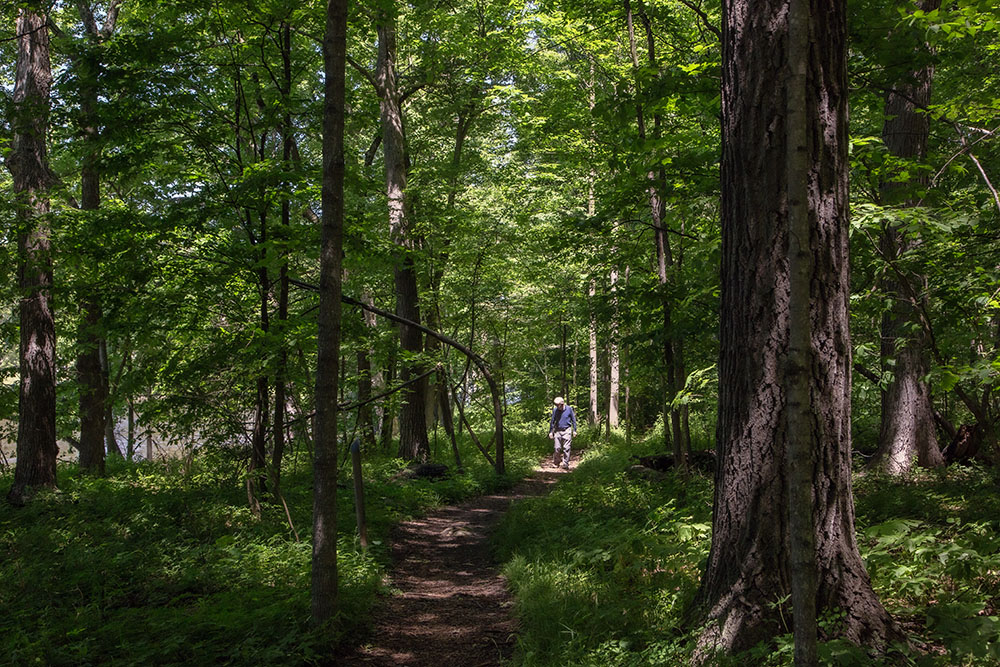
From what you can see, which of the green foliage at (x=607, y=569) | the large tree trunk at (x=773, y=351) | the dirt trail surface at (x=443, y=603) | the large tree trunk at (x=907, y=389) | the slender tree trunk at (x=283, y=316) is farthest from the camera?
the large tree trunk at (x=907, y=389)

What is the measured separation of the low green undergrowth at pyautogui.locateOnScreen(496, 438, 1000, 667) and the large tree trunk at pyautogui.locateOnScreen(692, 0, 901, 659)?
0.72ft

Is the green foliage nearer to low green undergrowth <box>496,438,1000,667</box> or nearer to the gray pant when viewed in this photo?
low green undergrowth <box>496,438,1000,667</box>

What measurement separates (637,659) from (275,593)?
328cm

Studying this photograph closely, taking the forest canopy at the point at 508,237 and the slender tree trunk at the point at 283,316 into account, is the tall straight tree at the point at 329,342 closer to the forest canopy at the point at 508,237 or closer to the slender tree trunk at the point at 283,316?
the forest canopy at the point at 508,237

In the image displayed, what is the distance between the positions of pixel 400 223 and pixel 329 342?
787cm

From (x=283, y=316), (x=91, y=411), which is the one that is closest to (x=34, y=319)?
(x=91, y=411)

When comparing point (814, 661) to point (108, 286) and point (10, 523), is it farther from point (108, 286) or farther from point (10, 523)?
point (10, 523)

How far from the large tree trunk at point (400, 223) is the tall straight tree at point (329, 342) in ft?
22.6

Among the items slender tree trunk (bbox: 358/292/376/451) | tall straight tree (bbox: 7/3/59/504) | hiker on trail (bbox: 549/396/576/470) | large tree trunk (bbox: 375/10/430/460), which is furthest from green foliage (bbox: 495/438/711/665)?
tall straight tree (bbox: 7/3/59/504)

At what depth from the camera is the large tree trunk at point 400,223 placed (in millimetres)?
12516

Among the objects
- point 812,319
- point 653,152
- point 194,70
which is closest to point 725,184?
point 812,319

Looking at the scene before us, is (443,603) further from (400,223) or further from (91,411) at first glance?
(91,411)

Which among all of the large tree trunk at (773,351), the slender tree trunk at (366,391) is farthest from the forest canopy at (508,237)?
the slender tree trunk at (366,391)

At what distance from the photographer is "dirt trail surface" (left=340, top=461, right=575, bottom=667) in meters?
4.88
